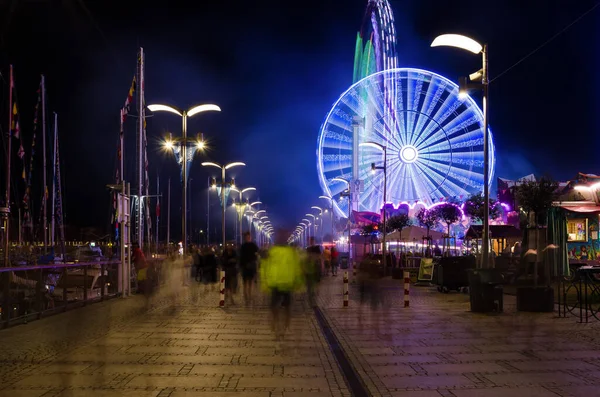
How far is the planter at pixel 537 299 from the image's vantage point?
16.2 meters

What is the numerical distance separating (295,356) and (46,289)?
7.40m

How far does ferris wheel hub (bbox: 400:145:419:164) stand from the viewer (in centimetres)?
5512

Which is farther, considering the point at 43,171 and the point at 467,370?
the point at 43,171

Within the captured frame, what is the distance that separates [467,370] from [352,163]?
49112mm

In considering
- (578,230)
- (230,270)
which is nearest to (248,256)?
(230,270)

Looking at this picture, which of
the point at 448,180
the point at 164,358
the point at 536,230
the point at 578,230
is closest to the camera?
the point at 164,358

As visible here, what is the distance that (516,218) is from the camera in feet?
140

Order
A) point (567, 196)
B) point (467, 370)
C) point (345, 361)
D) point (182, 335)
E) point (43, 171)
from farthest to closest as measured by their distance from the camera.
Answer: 1. point (43, 171)
2. point (567, 196)
3. point (182, 335)
4. point (345, 361)
5. point (467, 370)

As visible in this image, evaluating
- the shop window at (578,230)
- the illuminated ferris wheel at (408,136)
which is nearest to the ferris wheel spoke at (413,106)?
the illuminated ferris wheel at (408,136)

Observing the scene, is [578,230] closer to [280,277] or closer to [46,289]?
[280,277]

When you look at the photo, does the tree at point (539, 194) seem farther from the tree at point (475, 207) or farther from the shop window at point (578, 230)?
the tree at point (475, 207)

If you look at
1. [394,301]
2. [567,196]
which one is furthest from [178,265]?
[567,196]

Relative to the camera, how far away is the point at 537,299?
16312mm

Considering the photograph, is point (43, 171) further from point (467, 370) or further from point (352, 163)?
point (467, 370)
